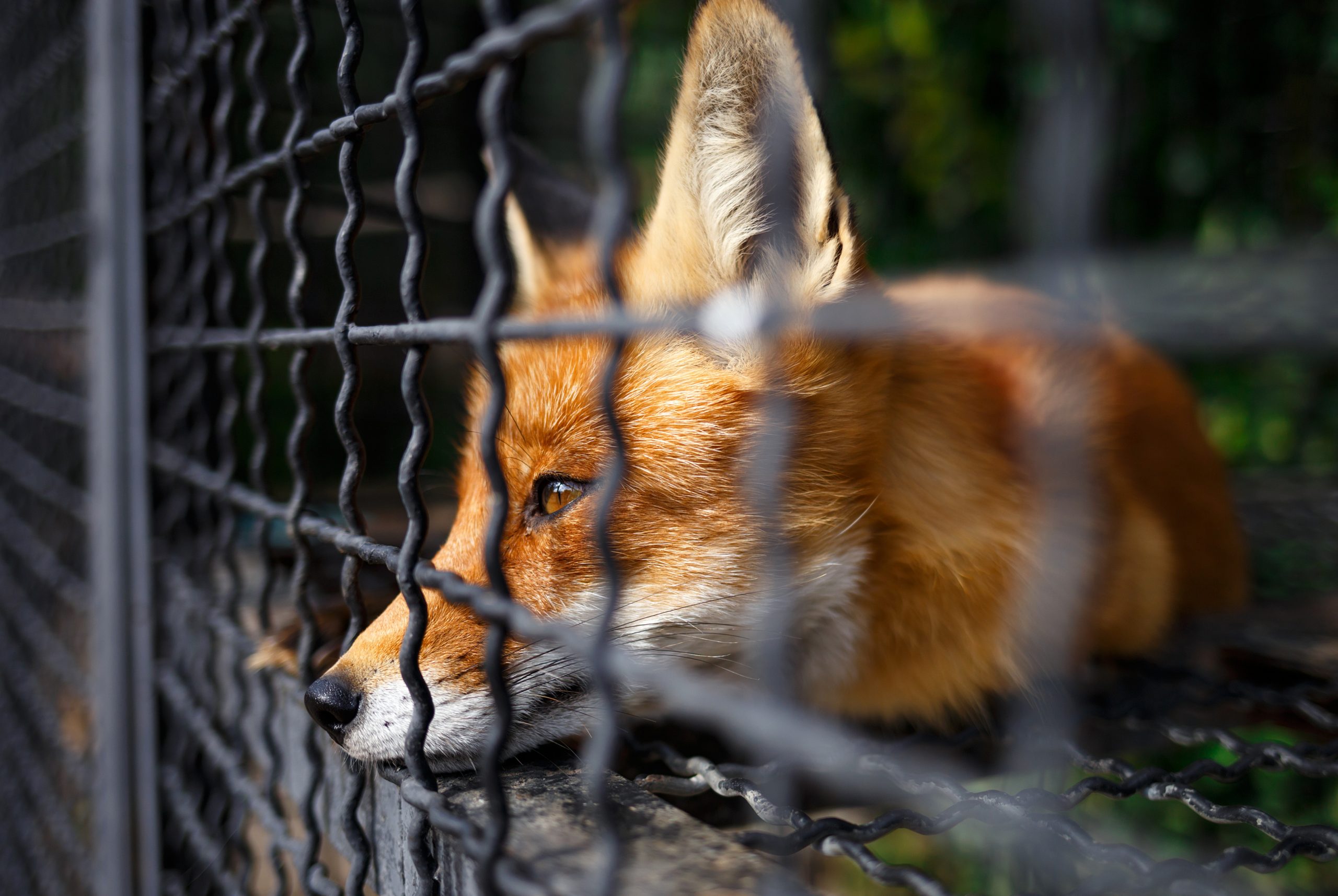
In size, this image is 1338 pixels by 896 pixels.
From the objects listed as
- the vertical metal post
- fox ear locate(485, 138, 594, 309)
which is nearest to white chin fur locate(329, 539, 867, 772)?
fox ear locate(485, 138, 594, 309)

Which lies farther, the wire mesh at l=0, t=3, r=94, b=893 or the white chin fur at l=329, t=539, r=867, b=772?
the wire mesh at l=0, t=3, r=94, b=893

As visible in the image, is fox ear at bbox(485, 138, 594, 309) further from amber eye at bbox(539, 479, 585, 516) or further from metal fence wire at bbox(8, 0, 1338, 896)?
amber eye at bbox(539, 479, 585, 516)

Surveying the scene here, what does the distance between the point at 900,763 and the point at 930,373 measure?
0.66m

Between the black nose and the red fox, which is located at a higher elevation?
the red fox

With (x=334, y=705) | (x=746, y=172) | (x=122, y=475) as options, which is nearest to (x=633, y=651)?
(x=334, y=705)

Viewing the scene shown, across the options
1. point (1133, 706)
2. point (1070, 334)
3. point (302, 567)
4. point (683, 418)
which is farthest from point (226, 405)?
point (1133, 706)

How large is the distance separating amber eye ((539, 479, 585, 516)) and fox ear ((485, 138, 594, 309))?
0.62 m

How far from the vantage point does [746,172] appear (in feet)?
3.67

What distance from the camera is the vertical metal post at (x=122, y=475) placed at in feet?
6.29

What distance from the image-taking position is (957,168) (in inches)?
124

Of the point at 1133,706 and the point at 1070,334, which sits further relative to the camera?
the point at 1133,706

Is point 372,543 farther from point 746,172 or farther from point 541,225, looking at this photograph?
point 541,225

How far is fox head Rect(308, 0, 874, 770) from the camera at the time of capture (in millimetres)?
1045

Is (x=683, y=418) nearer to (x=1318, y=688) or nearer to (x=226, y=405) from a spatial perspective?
(x=226, y=405)
